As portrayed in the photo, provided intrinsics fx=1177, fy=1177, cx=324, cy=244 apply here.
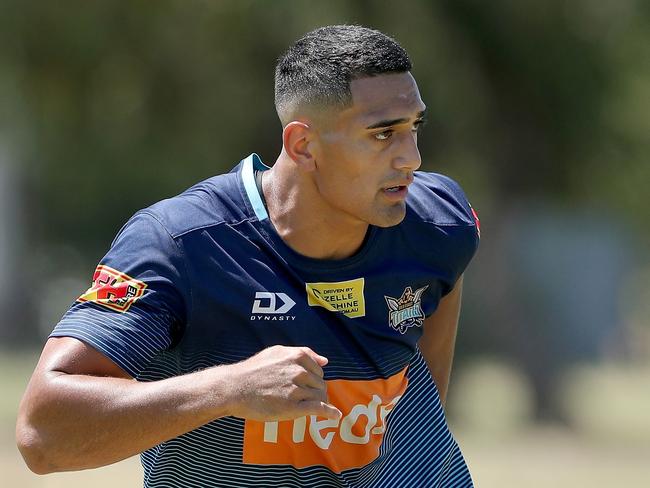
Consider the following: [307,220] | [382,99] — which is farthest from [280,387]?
[382,99]

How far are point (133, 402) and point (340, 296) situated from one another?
99 cm

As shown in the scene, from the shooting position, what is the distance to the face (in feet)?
13.7

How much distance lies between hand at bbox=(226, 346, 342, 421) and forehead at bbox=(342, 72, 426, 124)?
3.38ft

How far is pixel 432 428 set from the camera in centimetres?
463

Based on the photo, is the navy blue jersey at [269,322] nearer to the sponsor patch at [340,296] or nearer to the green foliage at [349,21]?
the sponsor patch at [340,296]

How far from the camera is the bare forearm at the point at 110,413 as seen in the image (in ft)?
11.7

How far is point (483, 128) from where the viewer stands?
67.6 ft

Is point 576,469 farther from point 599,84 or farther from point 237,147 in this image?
point 237,147

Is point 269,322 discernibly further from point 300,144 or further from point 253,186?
point 300,144

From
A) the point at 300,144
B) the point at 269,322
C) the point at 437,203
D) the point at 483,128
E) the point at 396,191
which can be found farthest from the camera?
the point at 483,128

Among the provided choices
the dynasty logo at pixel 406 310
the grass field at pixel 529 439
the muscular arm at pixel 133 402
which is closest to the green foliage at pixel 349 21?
the grass field at pixel 529 439

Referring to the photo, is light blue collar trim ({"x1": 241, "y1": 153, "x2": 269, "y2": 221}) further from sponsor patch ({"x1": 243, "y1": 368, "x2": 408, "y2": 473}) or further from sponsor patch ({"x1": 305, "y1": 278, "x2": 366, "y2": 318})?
sponsor patch ({"x1": 243, "y1": 368, "x2": 408, "y2": 473})

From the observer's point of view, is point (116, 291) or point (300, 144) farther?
point (300, 144)

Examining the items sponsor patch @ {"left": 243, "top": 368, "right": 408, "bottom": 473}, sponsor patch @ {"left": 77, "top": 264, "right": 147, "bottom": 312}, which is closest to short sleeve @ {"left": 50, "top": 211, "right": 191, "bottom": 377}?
sponsor patch @ {"left": 77, "top": 264, "right": 147, "bottom": 312}
